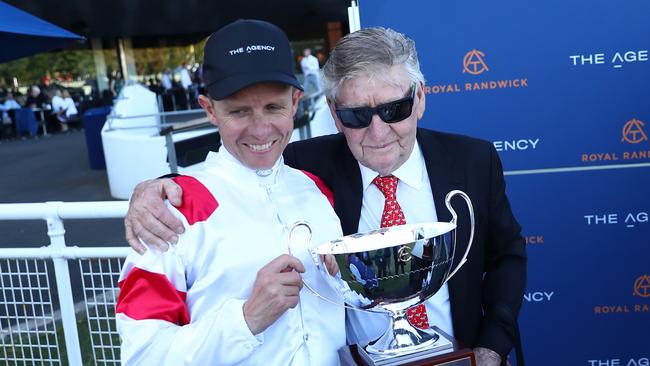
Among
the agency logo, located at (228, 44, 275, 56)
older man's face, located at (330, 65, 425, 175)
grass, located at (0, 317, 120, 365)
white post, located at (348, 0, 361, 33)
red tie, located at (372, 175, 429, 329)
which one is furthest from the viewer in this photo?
white post, located at (348, 0, 361, 33)

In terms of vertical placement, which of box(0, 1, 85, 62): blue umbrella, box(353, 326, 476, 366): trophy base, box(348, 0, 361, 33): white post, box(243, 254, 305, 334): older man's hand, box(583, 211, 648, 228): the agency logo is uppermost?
box(0, 1, 85, 62): blue umbrella

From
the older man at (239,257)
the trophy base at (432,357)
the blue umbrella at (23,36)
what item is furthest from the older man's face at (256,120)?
the blue umbrella at (23,36)

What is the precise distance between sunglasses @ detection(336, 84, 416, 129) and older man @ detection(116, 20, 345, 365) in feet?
0.61

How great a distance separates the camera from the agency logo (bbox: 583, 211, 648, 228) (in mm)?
3551

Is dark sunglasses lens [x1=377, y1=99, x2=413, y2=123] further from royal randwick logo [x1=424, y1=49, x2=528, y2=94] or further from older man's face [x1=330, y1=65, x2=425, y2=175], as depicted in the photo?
royal randwick logo [x1=424, y1=49, x2=528, y2=94]

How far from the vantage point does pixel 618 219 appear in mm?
3588

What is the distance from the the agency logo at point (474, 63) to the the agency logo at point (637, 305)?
56.3 inches

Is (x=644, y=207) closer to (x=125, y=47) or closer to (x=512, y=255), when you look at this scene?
(x=512, y=255)

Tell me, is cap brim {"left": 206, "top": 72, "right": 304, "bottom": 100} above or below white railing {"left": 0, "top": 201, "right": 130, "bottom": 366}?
above

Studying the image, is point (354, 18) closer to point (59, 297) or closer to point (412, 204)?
point (412, 204)

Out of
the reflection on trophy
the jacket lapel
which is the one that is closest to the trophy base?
the reflection on trophy

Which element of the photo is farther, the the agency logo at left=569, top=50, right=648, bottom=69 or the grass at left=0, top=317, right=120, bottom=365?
the the agency logo at left=569, top=50, right=648, bottom=69

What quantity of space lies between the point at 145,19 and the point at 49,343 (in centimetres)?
2350

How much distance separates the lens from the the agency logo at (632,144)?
3469 millimetres
